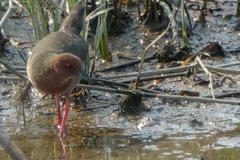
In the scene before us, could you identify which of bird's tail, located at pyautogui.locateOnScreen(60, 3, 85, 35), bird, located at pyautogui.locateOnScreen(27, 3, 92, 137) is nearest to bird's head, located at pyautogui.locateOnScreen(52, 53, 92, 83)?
bird, located at pyautogui.locateOnScreen(27, 3, 92, 137)

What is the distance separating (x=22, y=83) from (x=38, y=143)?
2.40ft

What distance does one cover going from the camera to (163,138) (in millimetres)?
4172

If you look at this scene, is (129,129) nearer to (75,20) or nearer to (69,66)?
(69,66)

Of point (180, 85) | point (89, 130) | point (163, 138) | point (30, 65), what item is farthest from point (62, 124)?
point (180, 85)

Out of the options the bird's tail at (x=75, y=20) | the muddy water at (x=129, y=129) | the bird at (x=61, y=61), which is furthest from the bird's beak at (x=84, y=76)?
the bird's tail at (x=75, y=20)

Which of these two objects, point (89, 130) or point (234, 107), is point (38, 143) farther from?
point (234, 107)

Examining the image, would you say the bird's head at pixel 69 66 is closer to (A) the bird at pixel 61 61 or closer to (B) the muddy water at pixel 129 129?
(A) the bird at pixel 61 61

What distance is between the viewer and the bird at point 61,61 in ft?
13.3

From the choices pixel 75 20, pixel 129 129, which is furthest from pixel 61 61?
pixel 129 129

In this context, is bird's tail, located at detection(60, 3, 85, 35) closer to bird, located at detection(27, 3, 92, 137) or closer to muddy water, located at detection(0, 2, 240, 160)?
bird, located at detection(27, 3, 92, 137)

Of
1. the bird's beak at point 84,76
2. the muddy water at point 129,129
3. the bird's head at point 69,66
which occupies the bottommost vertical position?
the muddy water at point 129,129

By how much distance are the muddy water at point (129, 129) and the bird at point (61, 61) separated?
19 centimetres

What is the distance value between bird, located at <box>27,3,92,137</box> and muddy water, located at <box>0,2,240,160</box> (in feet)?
0.62

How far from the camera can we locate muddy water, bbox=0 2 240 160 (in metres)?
3.92
